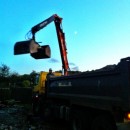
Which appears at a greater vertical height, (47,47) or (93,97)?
(47,47)

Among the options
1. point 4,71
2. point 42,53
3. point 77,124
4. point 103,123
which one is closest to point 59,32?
point 42,53

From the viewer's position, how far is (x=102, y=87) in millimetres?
8992

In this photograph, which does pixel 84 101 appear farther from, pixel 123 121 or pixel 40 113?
pixel 40 113

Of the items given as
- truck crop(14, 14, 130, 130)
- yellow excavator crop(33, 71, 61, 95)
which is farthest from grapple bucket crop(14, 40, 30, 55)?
truck crop(14, 14, 130, 130)

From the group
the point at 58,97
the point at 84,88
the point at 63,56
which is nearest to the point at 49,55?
the point at 63,56

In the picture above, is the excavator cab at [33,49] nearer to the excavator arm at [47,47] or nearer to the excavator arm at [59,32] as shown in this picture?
the excavator arm at [47,47]

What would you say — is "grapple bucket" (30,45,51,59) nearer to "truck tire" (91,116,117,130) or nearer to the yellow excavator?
the yellow excavator

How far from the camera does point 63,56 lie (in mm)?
16156

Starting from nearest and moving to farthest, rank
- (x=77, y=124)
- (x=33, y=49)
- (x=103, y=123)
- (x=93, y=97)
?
(x=103, y=123) < (x=93, y=97) < (x=77, y=124) < (x=33, y=49)

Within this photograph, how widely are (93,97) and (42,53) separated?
7.11 meters

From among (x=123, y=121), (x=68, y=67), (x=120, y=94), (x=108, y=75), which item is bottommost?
(x=123, y=121)

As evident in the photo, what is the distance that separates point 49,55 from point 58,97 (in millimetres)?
3835

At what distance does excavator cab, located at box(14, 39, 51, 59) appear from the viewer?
15539mm

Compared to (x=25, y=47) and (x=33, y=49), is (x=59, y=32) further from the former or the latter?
(x=25, y=47)
